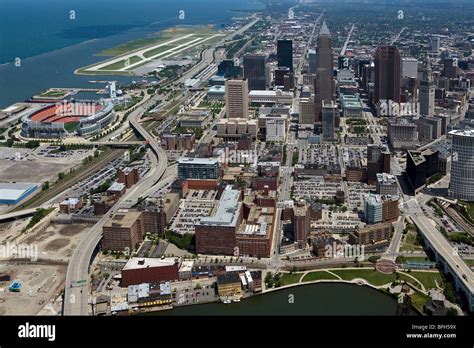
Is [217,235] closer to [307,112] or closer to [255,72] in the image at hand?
[307,112]

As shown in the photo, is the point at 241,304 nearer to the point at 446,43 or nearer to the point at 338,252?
the point at 338,252

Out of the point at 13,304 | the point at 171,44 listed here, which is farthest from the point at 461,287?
the point at 171,44

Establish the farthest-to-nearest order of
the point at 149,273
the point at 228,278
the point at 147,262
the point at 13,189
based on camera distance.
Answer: the point at 13,189, the point at 147,262, the point at 149,273, the point at 228,278

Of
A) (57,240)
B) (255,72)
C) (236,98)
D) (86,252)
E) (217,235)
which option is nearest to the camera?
(86,252)

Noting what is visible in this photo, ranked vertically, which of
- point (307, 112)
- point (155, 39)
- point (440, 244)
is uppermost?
point (155, 39)

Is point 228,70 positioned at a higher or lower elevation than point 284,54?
lower

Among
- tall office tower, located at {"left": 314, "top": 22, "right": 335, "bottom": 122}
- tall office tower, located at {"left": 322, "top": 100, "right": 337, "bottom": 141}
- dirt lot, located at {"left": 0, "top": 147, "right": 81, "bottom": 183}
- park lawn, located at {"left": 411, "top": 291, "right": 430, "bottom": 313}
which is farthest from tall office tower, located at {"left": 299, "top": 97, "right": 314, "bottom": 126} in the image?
park lawn, located at {"left": 411, "top": 291, "right": 430, "bottom": 313}

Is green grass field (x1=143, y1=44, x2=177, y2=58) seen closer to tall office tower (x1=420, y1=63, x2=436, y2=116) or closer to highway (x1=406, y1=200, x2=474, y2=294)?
tall office tower (x1=420, y1=63, x2=436, y2=116)

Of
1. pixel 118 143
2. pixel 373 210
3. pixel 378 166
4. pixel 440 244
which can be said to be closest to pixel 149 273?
pixel 373 210
